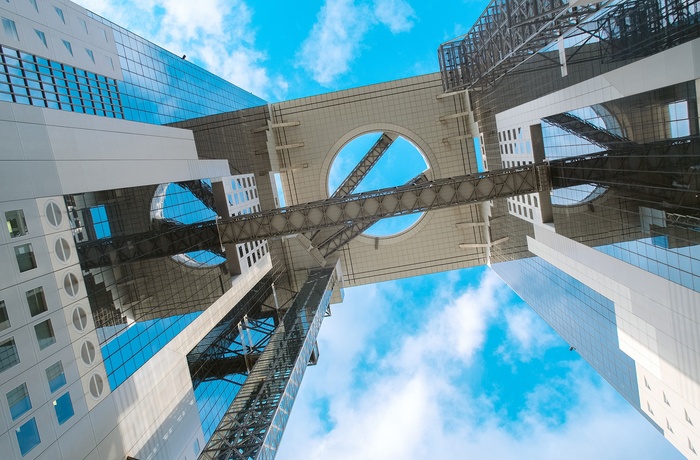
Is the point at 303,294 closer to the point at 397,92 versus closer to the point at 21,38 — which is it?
the point at 397,92

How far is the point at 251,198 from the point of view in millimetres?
40812

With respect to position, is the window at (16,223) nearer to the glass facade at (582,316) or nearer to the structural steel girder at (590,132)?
the structural steel girder at (590,132)

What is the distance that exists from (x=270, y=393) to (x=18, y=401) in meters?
17.6

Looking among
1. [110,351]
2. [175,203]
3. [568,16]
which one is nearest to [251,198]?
[175,203]

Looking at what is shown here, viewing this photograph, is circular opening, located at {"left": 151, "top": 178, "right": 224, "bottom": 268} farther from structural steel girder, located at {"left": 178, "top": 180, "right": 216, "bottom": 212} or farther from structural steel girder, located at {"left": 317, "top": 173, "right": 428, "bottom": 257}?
structural steel girder, located at {"left": 317, "top": 173, "right": 428, "bottom": 257}

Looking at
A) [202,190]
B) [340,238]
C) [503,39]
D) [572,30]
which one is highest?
[503,39]

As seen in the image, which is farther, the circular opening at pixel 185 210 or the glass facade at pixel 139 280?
the circular opening at pixel 185 210

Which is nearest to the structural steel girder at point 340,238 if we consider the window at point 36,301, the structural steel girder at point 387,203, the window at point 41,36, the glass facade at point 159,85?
the glass facade at point 159,85

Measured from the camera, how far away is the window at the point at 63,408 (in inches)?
605

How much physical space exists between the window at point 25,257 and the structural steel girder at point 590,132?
2261 cm

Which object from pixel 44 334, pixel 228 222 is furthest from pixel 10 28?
pixel 228 222

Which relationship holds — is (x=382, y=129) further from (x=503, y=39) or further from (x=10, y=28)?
(x=10, y=28)

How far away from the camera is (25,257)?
49.4 feet

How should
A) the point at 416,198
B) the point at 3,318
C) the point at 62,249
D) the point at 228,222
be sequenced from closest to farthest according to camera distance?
the point at 3,318 < the point at 62,249 < the point at 416,198 < the point at 228,222
